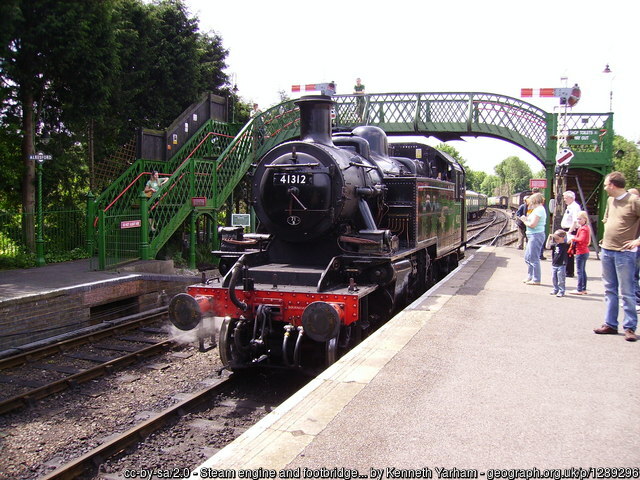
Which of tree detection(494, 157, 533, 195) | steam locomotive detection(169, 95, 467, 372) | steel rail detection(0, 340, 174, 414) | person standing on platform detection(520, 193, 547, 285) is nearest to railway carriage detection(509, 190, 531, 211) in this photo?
person standing on platform detection(520, 193, 547, 285)

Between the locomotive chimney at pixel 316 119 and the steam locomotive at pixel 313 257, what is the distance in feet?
0.05

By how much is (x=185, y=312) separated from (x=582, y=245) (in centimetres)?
613

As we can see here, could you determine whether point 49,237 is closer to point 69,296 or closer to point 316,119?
point 69,296

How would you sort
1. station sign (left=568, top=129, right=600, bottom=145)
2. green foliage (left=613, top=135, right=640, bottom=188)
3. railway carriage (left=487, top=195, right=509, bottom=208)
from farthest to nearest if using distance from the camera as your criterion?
1. railway carriage (left=487, top=195, right=509, bottom=208)
2. green foliage (left=613, top=135, right=640, bottom=188)
3. station sign (left=568, top=129, right=600, bottom=145)

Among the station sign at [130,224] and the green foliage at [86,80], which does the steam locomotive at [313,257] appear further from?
the station sign at [130,224]

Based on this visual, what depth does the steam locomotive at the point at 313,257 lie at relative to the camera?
5938 mm

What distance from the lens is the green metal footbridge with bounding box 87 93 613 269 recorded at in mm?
12930

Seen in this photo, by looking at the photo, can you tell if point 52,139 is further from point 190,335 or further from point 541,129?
point 541,129

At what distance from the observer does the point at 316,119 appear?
736 centimetres

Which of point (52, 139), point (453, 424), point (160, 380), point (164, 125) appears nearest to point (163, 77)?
point (164, 125)

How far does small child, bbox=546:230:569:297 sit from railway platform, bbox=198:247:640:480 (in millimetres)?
1968

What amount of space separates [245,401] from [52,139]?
11.0m

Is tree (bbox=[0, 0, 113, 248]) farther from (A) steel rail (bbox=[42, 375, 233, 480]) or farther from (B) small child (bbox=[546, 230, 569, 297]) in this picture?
(B) small child (bbox=[546, 230, 569, 297])

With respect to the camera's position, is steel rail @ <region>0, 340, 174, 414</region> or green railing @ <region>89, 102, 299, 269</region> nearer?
steel rail @ <region>0, 340, 174, 414</region>
